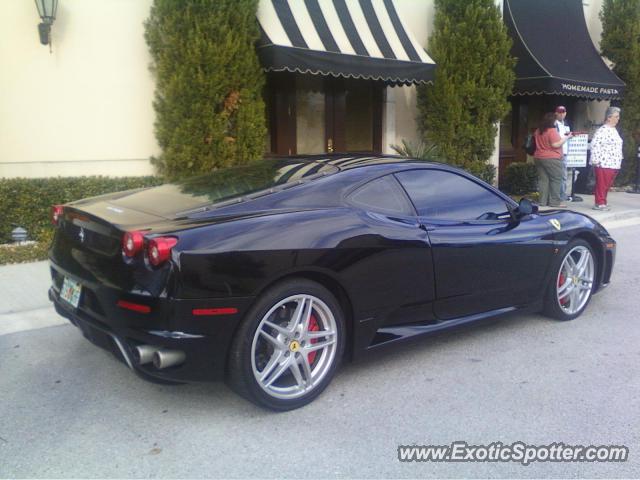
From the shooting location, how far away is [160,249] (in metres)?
3.07

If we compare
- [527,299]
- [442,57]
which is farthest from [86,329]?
[442,57]

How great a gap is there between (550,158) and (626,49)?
5.71 m

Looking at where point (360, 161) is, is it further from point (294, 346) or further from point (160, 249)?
point (160, 249)

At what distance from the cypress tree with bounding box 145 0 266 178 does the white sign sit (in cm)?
683

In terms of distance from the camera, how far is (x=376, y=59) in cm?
979

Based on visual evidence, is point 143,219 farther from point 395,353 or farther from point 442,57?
point 442,57

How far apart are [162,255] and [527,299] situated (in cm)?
293

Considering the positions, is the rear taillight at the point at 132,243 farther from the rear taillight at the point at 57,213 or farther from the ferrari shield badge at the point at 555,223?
the ferrari shield badge at the point at 555,223

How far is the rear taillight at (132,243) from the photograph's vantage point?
124 inches

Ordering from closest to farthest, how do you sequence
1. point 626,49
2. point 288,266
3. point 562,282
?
point 288,266 < point 562,282 < point 626,49

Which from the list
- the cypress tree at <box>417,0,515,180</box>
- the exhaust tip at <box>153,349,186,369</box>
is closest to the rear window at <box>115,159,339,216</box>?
the exhaust tip at <box>153,349,186,369</box>

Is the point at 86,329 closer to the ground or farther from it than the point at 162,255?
closer to the ground

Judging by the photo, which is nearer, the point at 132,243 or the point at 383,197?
the point at 132,243

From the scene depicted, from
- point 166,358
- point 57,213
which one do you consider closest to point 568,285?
point 166,358
